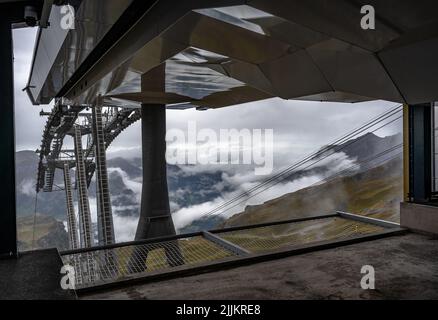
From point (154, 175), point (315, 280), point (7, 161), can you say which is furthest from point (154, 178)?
point (315, 280)

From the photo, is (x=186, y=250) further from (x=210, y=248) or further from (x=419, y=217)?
(x=419, y=217)

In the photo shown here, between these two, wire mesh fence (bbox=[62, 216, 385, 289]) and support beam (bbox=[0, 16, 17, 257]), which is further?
wire mesh fence (bbox=[62, 216, 385, 289])

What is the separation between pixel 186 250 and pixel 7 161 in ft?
9.08

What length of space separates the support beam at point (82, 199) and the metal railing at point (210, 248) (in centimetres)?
817

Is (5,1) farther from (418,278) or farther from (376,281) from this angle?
(418,278)

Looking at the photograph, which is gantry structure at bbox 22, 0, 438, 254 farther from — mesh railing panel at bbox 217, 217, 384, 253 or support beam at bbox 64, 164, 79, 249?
support beam at bbox 64, 164, 79, 249

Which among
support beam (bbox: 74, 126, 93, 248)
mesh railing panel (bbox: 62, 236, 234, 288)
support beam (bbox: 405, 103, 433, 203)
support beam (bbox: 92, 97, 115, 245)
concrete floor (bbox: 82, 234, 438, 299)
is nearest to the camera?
concrete floor (bbox: 82, 234, 438, 299)

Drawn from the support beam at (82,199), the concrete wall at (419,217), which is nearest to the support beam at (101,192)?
the support beam at (82,199)

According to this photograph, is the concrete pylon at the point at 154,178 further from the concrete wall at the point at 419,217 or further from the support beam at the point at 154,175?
the concrete wall at the point at 419,217

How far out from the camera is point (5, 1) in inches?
138

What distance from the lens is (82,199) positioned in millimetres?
12625

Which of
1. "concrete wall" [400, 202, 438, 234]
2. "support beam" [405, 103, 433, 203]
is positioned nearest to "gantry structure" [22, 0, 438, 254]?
"support beam" [405, 103, 433, 203]

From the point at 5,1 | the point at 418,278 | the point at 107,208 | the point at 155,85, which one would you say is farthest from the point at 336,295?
the point at 107,208

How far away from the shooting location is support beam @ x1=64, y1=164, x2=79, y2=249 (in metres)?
14.8
